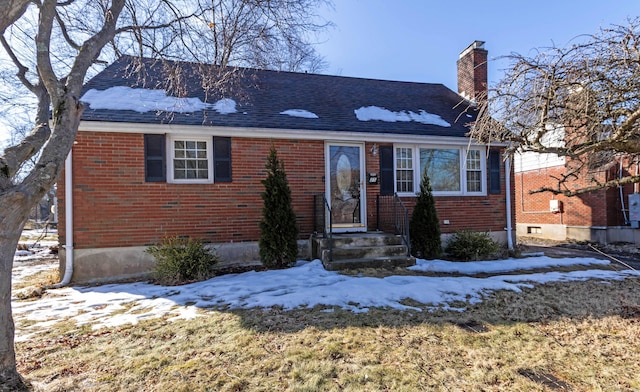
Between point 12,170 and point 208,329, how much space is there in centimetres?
230

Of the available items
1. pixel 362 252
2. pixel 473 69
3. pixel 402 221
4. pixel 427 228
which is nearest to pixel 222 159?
pixel 362 252

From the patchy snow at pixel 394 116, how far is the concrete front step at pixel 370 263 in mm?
3653

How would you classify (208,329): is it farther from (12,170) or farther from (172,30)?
(172,30)

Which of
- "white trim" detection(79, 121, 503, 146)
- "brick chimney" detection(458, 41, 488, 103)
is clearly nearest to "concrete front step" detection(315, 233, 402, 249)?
"white trim" detection(79, 121, 503, 146)

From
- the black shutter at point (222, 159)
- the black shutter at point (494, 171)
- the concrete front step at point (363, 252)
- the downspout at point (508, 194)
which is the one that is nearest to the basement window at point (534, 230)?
the downspout at point (508, 194)

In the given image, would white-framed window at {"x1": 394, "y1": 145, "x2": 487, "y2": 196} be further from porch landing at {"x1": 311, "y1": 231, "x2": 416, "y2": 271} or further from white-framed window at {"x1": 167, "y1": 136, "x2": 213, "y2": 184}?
white-framed window at {"x1": 167, "y1": 136, "x2": 213, "y2": 184}

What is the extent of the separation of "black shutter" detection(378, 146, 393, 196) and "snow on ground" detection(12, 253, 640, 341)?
2625mm

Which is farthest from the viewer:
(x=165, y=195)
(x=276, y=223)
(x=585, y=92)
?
(x=165, y=195)

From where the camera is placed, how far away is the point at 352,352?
3.07m

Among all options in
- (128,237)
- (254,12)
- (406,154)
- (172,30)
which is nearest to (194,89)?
(172,30)

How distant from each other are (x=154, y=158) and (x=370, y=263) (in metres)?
4.82

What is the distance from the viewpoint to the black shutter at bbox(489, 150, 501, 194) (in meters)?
8.86

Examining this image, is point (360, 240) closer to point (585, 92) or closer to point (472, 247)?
point (472, 247)

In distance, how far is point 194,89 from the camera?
827 centimetres
